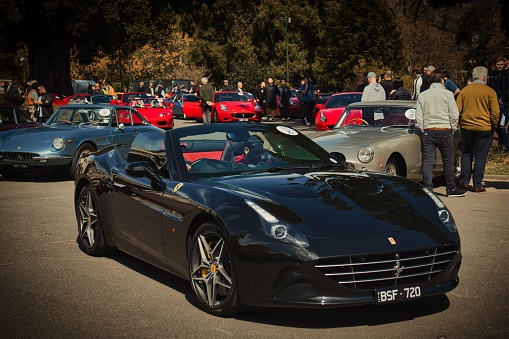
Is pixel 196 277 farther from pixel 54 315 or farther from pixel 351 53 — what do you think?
pixel 351 53

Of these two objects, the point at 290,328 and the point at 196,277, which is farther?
the point at 196,277

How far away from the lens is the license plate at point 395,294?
548cm

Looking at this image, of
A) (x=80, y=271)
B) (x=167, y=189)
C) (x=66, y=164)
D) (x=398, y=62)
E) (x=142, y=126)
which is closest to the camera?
(x=167, y=189)

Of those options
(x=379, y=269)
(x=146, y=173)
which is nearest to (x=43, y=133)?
(x=146, y=173)

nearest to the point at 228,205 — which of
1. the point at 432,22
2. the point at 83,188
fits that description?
the point at 83,188

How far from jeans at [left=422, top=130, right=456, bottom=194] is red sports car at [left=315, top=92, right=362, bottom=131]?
36.1 ft

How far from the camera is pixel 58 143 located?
1631cm

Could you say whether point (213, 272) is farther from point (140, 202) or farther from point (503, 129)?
point (503, 129)

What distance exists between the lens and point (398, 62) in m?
48.7

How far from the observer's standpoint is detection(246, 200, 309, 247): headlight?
555 cm

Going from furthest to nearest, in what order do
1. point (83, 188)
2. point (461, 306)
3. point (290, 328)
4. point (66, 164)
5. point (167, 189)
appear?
1. point (66, 164)
2. point (83, 188)
3. point (167, 189)
4. point (461, 306)
5. point (290, 328)

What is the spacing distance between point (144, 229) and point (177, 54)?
297 ft

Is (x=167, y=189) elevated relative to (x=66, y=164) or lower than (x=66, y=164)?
elevated

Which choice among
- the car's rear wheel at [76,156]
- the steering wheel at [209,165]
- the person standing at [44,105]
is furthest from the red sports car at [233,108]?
the steering wheel at [209,165]
